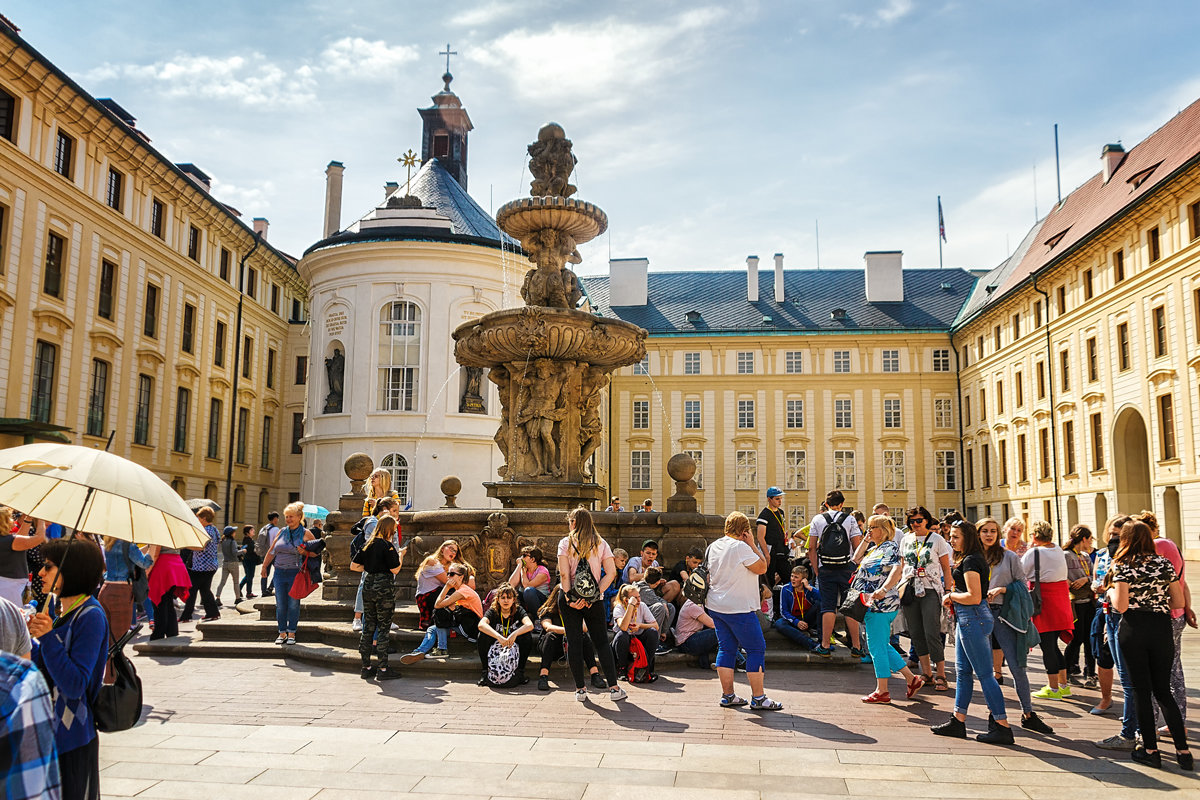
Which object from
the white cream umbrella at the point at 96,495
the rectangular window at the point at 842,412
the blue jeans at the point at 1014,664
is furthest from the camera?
the rectangular window at the point at 842,412

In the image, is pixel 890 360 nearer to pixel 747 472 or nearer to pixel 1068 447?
pixel 747 472

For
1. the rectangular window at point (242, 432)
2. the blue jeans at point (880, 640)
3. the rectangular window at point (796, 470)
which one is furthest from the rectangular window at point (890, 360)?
the blue jeans at point (880, 640)

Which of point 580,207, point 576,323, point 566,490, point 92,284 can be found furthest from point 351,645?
point 92,284

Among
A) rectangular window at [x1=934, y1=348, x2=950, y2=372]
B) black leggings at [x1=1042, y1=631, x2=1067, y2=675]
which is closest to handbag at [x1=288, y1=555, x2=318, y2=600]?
black leggings at [x1=1042, y1=631, x2=1067, y2=675]

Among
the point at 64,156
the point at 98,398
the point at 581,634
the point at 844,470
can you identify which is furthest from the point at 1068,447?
the point at 64,156

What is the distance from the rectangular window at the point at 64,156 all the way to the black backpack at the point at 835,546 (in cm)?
2661

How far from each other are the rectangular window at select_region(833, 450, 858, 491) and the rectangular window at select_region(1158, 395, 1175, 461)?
2236 centimetres

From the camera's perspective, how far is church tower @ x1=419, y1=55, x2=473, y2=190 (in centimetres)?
4772

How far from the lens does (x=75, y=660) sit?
3432mm

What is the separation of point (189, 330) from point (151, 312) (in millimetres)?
2969

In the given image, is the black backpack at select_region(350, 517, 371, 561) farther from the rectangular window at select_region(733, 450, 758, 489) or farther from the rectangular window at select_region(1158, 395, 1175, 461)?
the rectangular window at select_region(733, 450, 758, 489)

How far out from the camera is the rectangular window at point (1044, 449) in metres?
42.0

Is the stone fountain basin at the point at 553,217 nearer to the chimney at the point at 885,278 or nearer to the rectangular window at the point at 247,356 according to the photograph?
the rectangular window at the point at 247,356

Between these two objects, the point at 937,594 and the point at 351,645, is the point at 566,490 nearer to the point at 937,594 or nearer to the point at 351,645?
the point at 351,645
